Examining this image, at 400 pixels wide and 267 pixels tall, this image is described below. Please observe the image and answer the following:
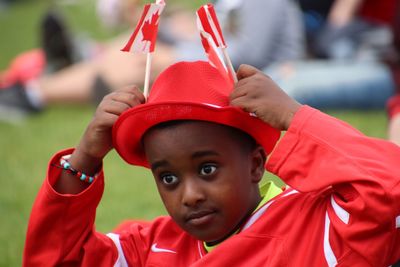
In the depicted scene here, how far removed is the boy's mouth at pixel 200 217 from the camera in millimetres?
2176

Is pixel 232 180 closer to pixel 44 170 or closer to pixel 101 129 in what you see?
pixel 101 129

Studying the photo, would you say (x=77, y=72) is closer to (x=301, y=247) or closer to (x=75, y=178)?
(x=75, y=178)

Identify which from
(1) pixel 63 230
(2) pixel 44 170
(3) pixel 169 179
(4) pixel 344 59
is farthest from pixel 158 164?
(4) pixel 344 59

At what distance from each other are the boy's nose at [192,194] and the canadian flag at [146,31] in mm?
399

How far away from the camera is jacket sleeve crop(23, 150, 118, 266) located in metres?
2.41

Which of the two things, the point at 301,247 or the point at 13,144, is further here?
the point at 13,144

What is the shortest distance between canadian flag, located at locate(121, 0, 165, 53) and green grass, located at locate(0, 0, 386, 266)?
1.37 metres

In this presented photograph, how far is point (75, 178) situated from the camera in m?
2.43

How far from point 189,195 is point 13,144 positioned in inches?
137

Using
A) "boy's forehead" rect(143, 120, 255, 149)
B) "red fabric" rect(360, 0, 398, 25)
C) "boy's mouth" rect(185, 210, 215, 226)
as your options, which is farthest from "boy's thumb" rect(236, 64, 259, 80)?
"red fabric" rect(360, 0, 398, 25)

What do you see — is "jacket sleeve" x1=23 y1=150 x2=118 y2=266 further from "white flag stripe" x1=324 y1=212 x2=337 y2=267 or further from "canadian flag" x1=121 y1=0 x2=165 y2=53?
"white flag stripe" x1=324 y1=212 x2=337 y2=267

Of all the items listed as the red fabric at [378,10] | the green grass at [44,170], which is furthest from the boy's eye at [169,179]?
the red fabric at [378,10]

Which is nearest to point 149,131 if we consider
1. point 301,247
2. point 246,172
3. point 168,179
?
point 168,179

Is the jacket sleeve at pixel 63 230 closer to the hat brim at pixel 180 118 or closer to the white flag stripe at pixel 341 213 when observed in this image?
the hat brim at pixel 180 118
